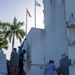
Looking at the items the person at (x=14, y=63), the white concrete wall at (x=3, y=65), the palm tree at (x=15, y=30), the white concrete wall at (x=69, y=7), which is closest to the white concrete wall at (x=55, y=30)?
the white concrete wall at (x=69, y=7)

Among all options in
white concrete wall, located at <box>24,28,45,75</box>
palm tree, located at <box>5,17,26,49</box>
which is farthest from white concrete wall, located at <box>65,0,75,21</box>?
palm tree, located at <box>5,17,26,49</box>

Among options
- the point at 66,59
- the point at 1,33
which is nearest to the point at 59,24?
the point at 66,59

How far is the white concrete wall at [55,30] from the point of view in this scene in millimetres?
20184

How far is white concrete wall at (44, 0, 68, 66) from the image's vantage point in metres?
20.2

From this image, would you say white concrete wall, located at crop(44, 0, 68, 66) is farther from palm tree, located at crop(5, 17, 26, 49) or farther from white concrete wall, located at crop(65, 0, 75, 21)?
palm tree, located at crop(5, 17, 26, 49)

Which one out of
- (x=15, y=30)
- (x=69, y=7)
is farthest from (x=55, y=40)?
(x=15, y=30)

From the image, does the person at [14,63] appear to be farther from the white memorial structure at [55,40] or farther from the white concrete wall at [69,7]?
the white concrete wall at [69,7]

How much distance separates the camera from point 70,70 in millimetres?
18250

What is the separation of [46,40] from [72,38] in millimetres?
4122

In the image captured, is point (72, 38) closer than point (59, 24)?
Yes

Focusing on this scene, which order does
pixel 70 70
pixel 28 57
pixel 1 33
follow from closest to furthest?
pixel 70 70 < pixel 28 57 < pixel 1 33

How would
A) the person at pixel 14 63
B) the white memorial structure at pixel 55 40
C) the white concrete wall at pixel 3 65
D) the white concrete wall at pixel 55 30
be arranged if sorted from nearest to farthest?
the white concrete wall at pixel 3 65, the person at pixel 14 63, the white memorial structure at pixel 55 40, the white concrete wall at pixel 55 30

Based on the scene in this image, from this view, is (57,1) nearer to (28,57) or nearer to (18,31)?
(28,57)

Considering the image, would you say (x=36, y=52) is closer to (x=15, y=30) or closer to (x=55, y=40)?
(x=55, y=40)
